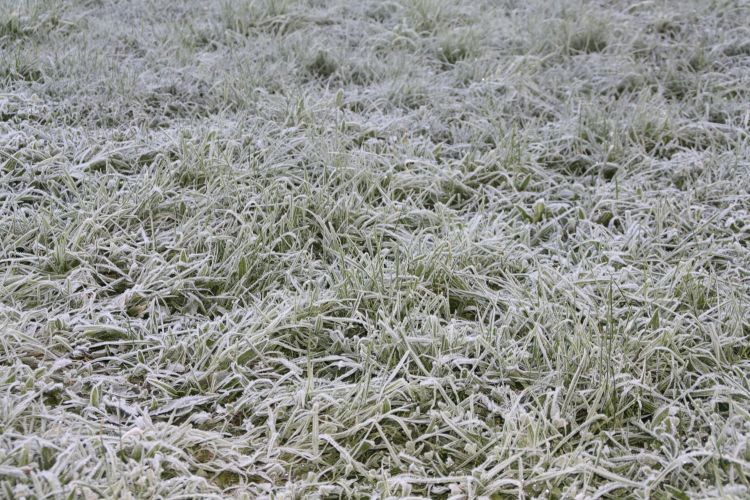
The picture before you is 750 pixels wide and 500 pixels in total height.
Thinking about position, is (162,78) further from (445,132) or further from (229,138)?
(445,132)

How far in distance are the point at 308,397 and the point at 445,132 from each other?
1729 millimetres

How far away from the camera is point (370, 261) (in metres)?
2.33

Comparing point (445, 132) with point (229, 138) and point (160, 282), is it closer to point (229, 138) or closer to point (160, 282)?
point (229, 138)

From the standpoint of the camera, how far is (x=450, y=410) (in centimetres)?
187

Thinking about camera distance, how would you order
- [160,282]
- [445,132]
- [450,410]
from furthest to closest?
1. [445,132]
2. [160,282]
3. [450,410]

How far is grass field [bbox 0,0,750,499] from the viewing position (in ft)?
5.68

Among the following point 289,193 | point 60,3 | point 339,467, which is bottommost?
point 339,467

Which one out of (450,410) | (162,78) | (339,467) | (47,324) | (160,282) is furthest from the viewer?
(162,78)

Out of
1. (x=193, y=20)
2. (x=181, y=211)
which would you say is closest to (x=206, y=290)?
(x=181, y=211)

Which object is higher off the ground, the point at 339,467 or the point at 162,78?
the point at 162,78

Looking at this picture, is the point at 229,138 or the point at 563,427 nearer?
the point at 563,427

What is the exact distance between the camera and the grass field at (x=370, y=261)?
1.73 meters

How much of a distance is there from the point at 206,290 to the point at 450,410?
3.04ft

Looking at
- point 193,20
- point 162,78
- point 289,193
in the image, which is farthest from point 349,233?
point 193,20
